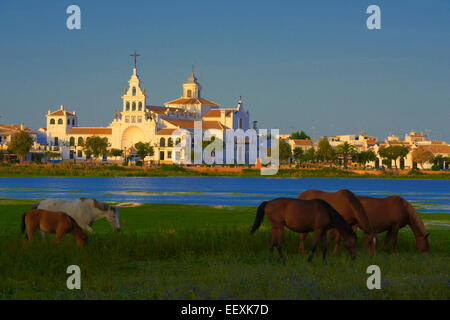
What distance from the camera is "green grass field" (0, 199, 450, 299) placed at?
10648 mm

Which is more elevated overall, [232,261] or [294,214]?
[294,214]

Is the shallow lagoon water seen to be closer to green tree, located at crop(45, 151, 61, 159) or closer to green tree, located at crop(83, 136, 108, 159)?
green tree, located at crop(83, 136, 108, 159)

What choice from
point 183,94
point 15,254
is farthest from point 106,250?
point 183,94

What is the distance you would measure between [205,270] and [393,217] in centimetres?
507

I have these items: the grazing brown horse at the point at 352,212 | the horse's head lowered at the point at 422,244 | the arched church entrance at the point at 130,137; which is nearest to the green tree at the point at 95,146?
the arched church entrance at the point at 130,137

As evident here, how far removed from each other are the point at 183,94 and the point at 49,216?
564ft

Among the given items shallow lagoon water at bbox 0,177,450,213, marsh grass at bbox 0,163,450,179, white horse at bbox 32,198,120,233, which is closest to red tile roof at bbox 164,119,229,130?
marsh grass at bbox 0,163,450,179

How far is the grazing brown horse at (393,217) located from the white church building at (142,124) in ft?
455

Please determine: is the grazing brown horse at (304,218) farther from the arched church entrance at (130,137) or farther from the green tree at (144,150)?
the arched church entrance at (130,137)

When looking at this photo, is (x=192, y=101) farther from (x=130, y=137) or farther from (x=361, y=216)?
(x=361, y=216)

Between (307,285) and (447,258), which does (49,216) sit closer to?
(307,285)

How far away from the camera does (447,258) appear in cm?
1445

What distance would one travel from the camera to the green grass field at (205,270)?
10.6 meters

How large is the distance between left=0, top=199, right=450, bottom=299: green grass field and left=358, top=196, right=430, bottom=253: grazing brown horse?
16.3 inches
